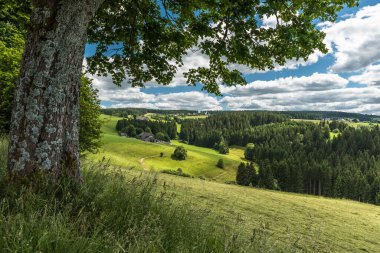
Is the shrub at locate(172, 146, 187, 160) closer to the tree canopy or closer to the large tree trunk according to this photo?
the tree canopy

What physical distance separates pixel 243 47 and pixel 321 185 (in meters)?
118

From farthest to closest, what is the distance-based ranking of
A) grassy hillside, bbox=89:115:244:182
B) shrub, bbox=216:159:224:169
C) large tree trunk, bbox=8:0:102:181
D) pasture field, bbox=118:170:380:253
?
shrub, bbox=216:159:224:169 < grassy hillside, bbox=89:115:244:182 < pasture field, bbox=118:170:380:253 < large tree trunk, bbox=8:0:102:181

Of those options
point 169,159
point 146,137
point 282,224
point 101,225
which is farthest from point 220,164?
point 101,225

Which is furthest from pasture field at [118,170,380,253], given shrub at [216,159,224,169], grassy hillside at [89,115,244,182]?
shrub at [216,159,224,169]

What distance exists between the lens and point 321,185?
115375mm

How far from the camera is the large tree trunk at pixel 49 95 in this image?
19.1ft

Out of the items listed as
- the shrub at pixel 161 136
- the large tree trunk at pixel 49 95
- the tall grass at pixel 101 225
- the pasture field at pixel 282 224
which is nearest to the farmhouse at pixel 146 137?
the shrub at pixel 161 136

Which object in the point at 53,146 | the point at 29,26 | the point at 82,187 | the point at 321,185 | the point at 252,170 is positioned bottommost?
the point at 321,185

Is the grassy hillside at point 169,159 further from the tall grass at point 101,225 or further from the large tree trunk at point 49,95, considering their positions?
the tall grass at point 101,225

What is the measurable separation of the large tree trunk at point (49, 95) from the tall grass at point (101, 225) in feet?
2.11

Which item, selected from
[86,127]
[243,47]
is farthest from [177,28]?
[86,127]

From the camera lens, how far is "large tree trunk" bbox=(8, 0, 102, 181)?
5.81 m

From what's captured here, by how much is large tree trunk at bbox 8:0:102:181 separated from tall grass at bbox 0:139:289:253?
2.11 ft

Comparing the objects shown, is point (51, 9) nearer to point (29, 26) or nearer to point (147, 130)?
point (29, 26)
